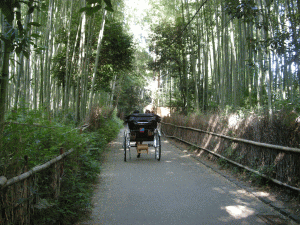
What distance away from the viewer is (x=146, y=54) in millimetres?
29922

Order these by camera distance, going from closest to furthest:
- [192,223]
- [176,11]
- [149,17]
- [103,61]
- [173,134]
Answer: [192,223]
[103,61]
[173,134]
[176,11]
[149,17]

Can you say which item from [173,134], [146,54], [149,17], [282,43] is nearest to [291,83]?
[282,43]

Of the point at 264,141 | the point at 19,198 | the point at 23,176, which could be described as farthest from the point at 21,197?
the point at 264,141

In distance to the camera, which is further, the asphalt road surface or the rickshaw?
the rickshaw

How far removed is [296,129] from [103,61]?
35.0ft

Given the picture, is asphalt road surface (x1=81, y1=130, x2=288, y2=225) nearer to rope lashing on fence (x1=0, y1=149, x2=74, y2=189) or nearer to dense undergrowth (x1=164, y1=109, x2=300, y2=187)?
dense undergrowth (x1=164, y1=109, x2=300, y2=187)

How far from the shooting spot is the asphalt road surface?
3.73m

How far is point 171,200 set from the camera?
14.8 feet

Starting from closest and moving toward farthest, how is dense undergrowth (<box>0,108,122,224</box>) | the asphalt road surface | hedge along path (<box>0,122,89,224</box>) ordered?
hedge along path (<box>0,122,89,224</box>) < dense undergrowth (<box>0,108,122,224</box>) < the asphalt road surface

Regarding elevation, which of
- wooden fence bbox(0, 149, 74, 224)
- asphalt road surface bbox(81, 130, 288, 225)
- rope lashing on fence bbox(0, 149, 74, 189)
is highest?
rope lashing on fence bbox(0, 149, 74, 189)

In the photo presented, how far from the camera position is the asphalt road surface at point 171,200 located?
373 centimetres

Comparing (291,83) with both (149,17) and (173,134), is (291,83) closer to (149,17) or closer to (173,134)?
(173,134)

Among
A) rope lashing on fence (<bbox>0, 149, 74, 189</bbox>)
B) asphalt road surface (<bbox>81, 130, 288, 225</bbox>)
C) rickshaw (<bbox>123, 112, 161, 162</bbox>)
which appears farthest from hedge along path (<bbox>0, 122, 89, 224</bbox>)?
rickshaw (<bbox>123, 112, 161, 162</bbox>)

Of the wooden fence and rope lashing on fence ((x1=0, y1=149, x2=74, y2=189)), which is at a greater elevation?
rope lashing on fence ((x1=0, y1=149, x2=74, y2=189))
